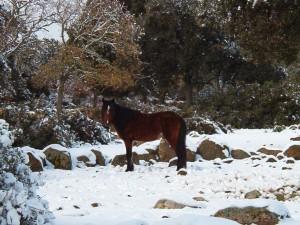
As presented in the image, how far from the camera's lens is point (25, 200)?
12.5 ft

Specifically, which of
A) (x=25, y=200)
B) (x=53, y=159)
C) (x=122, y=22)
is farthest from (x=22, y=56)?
(x=25, y=200)

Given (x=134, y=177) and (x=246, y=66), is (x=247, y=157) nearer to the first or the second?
(x=134, y=177)

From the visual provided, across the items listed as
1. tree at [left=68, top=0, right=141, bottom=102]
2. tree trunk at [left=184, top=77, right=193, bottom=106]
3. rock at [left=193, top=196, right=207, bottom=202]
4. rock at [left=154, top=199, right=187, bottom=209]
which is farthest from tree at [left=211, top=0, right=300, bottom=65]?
tree trunk at [left=184, top=77, right=193, bottom=106]

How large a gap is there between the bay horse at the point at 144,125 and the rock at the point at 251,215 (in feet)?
19.1

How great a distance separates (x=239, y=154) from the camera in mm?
13375

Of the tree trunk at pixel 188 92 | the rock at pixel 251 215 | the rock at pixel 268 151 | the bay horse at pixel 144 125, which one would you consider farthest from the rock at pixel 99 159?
the tree trunk at pixel 188 92

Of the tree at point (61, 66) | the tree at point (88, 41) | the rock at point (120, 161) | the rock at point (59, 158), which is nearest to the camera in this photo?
the rock at point (59, 158)

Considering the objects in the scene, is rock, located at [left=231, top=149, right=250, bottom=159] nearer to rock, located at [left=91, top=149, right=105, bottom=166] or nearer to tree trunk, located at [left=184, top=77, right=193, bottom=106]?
rock, located at [left=91, top=149, right=105, bottom=166]

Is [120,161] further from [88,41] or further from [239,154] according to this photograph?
[88,41]

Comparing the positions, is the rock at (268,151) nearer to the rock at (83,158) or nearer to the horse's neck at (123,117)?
the horse's neck at (123,117)

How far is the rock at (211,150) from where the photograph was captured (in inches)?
523

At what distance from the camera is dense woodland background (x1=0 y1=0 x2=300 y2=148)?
9.27 m

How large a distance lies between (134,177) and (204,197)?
8.90 feet

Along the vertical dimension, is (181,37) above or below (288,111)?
above
